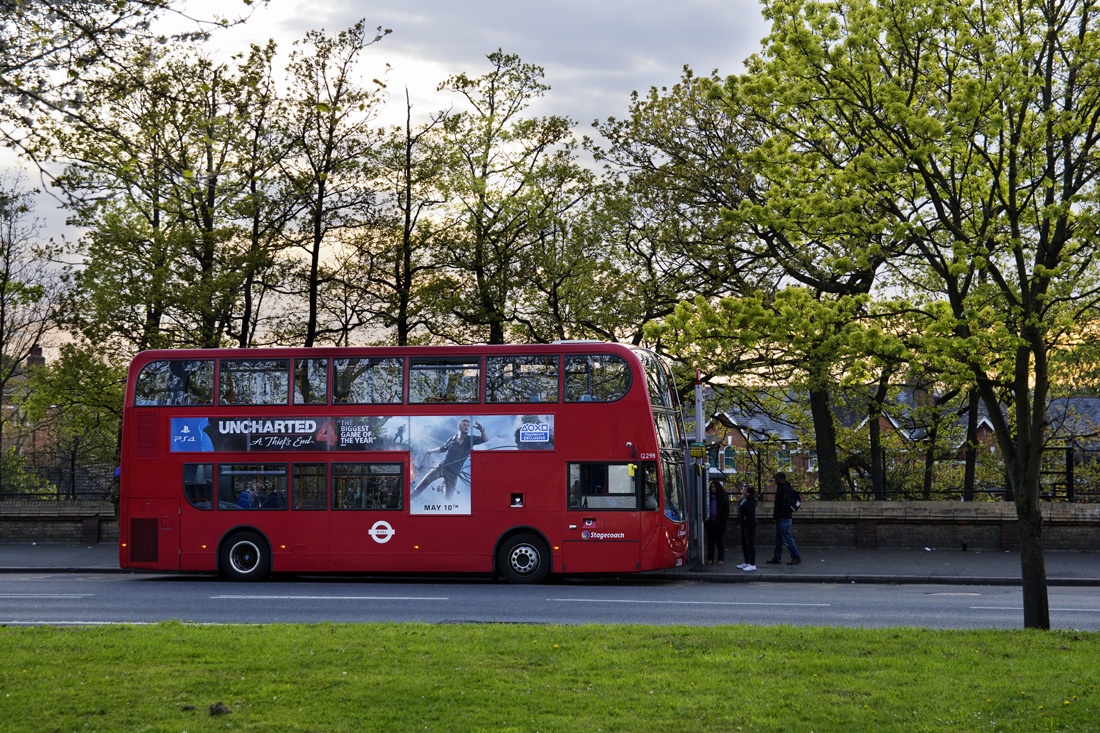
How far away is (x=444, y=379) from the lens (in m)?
17.7

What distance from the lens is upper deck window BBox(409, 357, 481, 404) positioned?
17.6 metres

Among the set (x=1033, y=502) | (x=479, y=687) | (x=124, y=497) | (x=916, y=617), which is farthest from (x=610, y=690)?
(x=124, y=497)

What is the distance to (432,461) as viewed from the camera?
17719mm

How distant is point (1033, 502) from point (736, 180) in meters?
14.4

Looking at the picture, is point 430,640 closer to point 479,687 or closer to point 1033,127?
point 479,687

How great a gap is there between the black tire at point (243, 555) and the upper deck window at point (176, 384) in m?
2.52

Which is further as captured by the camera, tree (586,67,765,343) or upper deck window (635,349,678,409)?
tree (586,67,765,343)

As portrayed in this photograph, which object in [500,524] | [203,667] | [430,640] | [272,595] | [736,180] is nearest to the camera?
[203,667]

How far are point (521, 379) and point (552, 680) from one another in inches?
402

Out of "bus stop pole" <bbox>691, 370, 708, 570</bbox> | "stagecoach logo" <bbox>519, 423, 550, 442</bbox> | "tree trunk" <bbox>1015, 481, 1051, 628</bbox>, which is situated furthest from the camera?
"bus stop pole" <bbox>691, 370, 708, 570</bbox>

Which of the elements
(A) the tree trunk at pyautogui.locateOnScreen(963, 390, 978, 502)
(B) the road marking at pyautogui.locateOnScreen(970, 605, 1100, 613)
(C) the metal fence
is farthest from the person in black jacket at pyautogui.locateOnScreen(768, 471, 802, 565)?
(C) the metal fence

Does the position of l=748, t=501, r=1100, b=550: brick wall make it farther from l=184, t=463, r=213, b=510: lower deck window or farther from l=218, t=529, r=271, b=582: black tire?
l=184, t=463, r=213, b=510: lower deck window

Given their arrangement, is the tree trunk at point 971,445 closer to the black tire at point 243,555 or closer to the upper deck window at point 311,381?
the upper deck window at point 311,381

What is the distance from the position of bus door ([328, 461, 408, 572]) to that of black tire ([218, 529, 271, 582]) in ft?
4.36
